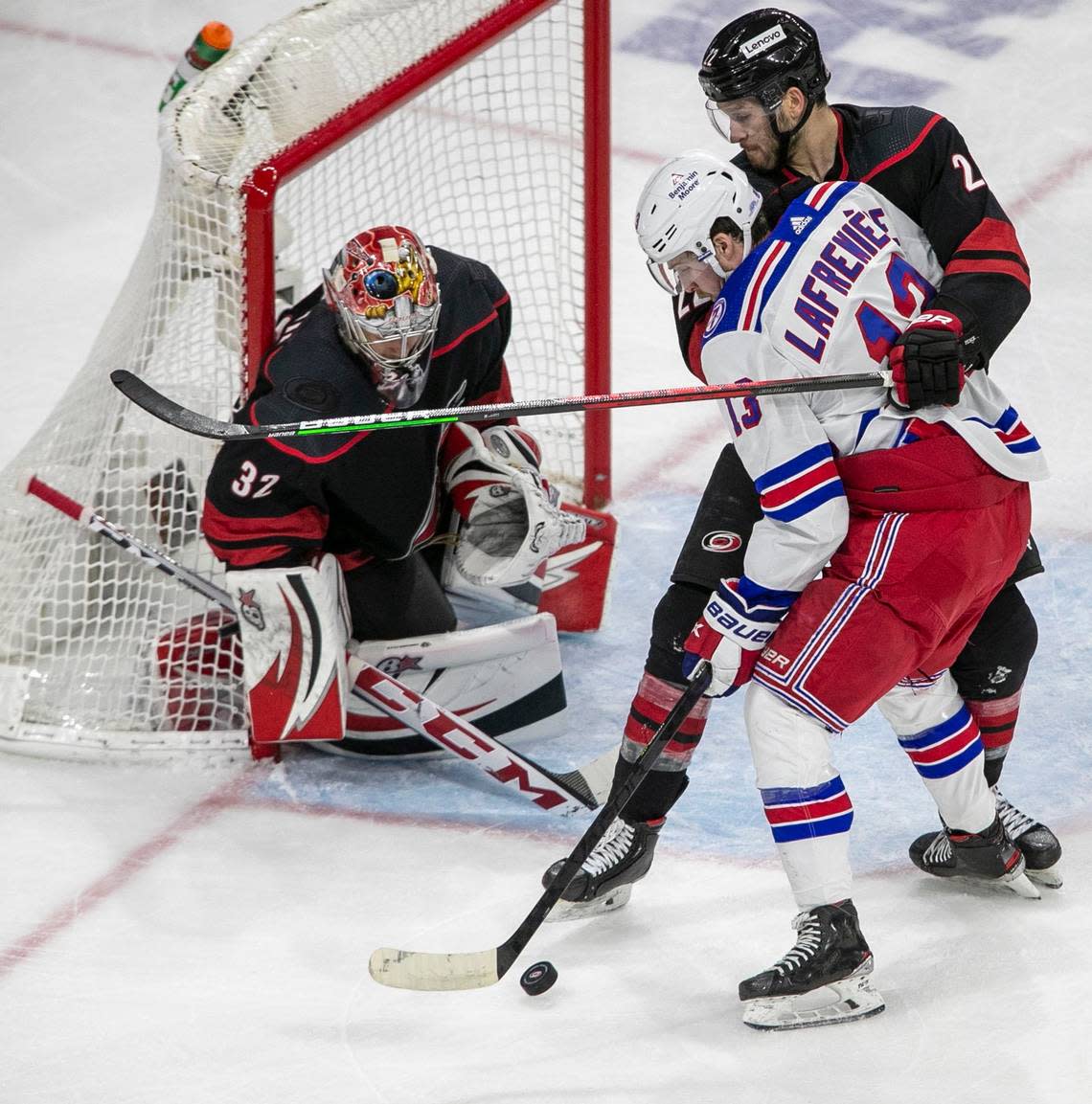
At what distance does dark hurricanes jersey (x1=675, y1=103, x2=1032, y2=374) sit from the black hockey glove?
5.2 inches

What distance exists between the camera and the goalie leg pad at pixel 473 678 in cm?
321

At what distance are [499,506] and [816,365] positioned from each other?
3.16 feet

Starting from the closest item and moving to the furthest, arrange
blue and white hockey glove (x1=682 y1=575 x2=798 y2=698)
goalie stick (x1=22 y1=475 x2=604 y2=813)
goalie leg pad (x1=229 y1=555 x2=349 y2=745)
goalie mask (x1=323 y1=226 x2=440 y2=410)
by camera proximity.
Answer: blue and white hockey glove (x1=682 y1=575 x2=798 y2=698) < goalie mask (x1=323 y1=226 x2=440 y2=410) < goalie leg pad (x1=229 y1=555 x2=349 y2=745) < goalie stick (x1=22 y1=475 x2=604 y2=813)

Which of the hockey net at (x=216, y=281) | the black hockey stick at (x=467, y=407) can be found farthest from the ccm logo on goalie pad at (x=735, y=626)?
the hockey net at (x=216, y=281)

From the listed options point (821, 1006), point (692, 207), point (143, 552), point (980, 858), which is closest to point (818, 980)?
point (821, 1006)

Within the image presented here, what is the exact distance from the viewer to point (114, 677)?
11.0 feet

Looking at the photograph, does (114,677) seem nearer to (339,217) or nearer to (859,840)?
(339,217)

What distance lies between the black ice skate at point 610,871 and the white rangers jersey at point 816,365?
0.57 m

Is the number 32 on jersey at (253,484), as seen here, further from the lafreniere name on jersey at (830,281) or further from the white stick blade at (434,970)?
the lafreniere name on jersey at (830,281)

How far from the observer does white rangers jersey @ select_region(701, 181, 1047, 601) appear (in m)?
2.40

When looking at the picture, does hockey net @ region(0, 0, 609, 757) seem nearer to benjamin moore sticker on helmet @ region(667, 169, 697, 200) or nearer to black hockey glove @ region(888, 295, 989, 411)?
benjamin moore sticker on helmet @ region(667, 169, 697, 200)

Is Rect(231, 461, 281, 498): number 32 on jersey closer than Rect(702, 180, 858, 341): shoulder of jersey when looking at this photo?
No

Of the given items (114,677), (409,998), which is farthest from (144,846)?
(409,998)

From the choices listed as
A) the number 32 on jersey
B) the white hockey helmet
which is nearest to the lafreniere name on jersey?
the white hockey helmet
